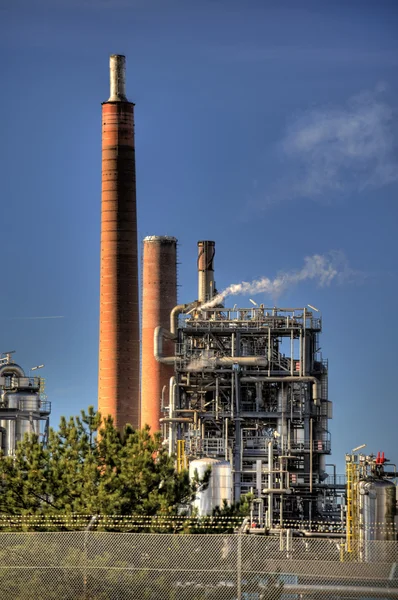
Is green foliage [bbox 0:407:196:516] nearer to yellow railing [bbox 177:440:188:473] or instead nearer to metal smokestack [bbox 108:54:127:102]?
yellow railing [bbox 177:440:188:473]

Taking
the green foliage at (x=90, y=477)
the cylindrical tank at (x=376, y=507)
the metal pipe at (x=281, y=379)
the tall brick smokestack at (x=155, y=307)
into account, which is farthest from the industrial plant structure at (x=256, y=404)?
the green foliage at (x=90, y=477)

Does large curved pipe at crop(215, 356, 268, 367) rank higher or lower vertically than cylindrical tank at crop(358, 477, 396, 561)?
higher

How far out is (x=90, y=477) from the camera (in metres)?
32.3

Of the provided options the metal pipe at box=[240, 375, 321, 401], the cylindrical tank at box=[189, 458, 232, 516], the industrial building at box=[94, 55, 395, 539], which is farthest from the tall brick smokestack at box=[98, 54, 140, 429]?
the cylindrical tank at box=[189, 458, 232, 516]

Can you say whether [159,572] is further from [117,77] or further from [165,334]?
[117,77]

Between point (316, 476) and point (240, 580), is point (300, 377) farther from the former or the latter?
point (240, 580)

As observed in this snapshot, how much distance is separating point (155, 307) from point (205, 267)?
7.83 metres

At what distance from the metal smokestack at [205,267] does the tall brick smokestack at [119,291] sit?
11.6 ft

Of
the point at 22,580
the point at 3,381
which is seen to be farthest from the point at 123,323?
the point at 22,580

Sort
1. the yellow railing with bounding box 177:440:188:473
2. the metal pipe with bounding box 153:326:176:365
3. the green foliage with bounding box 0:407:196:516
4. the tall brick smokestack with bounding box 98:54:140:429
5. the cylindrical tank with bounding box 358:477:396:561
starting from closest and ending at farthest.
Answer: the green foliage with bounding box 0:407:196:516 < the cylindrical tank with bounding box 358:477:396:561 < the yellow railing with bounding box 177:440:188:473 < the metal pipe with bounding box 153:326:176:365 < the tall brick smokestack with bounding box 98:54:140:429

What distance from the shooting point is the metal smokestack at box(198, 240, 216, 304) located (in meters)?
70.7

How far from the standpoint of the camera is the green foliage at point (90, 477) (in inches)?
1257

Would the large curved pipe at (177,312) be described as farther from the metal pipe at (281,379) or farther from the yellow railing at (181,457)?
the yellow railing at (181,457)

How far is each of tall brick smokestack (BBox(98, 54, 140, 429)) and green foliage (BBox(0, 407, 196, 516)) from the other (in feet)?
115
